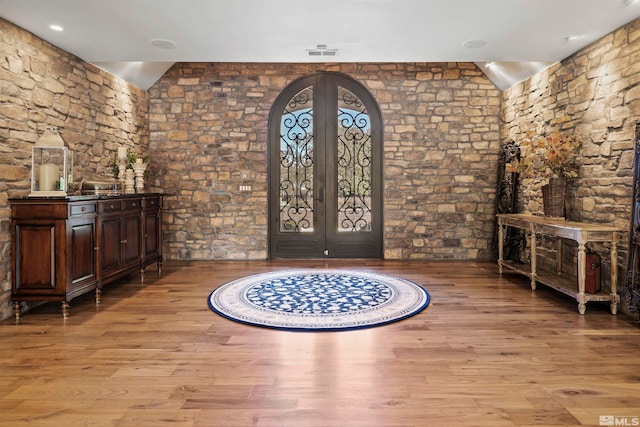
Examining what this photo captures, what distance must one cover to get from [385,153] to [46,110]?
184 inches

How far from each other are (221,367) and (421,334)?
163cm

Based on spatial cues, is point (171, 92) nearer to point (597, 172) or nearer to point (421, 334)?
point (421, 334)

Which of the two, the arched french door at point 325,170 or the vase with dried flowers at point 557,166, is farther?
the arched french door at point 325,170

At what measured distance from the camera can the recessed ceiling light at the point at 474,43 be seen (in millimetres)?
4492

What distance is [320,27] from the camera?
411 cm

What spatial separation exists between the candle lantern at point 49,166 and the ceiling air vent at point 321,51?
9.48 feet

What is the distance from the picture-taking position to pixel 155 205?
5.66 m

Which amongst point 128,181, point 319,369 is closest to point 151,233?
point 128,181

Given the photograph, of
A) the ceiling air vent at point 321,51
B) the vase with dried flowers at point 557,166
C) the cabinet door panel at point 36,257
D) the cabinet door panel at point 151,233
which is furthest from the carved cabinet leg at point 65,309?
the vase with dried flowers at point 557,166

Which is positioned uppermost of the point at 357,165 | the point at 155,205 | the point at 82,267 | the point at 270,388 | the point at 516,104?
the point at 516,104

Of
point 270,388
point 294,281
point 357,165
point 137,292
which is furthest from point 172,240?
point 270,388

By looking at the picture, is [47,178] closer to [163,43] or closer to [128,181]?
[128,181]

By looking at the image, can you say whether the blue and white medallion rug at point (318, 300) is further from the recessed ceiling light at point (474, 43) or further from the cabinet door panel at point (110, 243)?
the recessed ceiling light at point (474, 43)

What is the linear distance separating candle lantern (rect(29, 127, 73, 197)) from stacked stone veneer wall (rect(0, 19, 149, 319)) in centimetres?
11
